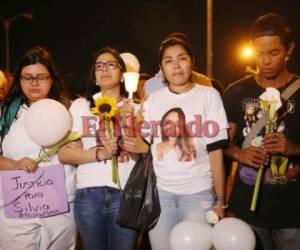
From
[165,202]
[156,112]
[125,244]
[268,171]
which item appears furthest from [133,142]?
[268,171]

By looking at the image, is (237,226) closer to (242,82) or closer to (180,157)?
(180,157)

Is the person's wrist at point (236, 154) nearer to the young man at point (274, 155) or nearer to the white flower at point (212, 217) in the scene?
the young man at point (274, 155)

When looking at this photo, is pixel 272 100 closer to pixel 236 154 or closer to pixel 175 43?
pixel 236 154

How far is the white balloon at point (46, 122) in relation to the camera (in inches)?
133

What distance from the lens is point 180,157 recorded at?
3350mm

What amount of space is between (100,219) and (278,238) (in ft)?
4.59

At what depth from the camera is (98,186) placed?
3492mm

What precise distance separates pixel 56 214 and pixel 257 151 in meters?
1.71

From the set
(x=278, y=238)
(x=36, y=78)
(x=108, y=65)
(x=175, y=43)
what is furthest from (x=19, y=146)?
(x=278, y=238)

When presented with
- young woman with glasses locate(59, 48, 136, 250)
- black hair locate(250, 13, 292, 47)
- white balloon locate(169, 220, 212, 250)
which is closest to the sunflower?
young woman with glasses locate(59, 48, 136, 250)

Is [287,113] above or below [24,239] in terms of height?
above

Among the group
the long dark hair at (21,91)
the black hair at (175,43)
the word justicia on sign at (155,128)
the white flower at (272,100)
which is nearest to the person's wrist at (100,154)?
the word justicia on sign at (155,128)

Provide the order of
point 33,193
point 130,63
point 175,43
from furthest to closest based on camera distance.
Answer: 1. point 130,63
2. point 33,193
3. point 175,43

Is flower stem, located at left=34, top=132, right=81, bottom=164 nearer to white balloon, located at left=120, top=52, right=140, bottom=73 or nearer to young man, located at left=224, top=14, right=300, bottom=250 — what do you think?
white balloon, located at left=120, top=52, right=140, bottom=73
